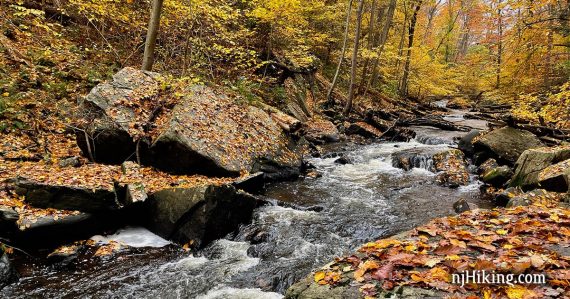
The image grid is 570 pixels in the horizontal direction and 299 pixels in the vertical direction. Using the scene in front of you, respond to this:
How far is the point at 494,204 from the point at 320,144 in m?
7.47

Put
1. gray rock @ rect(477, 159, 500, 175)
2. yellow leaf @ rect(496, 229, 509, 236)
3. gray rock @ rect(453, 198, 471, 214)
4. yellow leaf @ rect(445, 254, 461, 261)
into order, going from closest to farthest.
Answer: yellow leaf @ rect(445, 254, 461, 261)
yellow leaf @ rect(496, 229, 509, 236)
gray rock @ rect(453, 198, 471, 214)
gray rock @ rect(477, 159, 500, 175)

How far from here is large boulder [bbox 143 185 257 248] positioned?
6512 mm

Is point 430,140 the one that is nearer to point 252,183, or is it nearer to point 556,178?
point 556,178

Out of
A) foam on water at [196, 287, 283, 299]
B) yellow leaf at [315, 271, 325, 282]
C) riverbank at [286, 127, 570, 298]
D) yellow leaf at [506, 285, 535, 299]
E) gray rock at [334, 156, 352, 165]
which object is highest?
yellow leaf at [506, 285, 535, 299]

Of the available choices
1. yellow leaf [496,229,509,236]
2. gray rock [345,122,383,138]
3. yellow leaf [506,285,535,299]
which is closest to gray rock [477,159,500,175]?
gray rock [345,122,383,138]

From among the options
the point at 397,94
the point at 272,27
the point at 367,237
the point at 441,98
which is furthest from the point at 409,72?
the point at 367,237

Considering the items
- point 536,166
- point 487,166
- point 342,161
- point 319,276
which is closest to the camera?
point 319,276

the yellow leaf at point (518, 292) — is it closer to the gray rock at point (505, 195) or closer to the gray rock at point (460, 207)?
the gray rock at point (460, 207)

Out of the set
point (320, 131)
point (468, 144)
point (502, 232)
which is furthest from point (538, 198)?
point (320, 131)

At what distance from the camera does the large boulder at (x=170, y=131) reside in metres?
8.45

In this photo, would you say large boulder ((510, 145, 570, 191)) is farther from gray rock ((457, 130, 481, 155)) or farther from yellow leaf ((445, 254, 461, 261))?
yellow leaf ((445, 254, 461, 261))

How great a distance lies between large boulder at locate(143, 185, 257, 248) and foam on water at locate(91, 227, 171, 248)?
131 millimetres

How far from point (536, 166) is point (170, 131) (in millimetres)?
9055

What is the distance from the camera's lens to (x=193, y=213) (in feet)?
21.5
